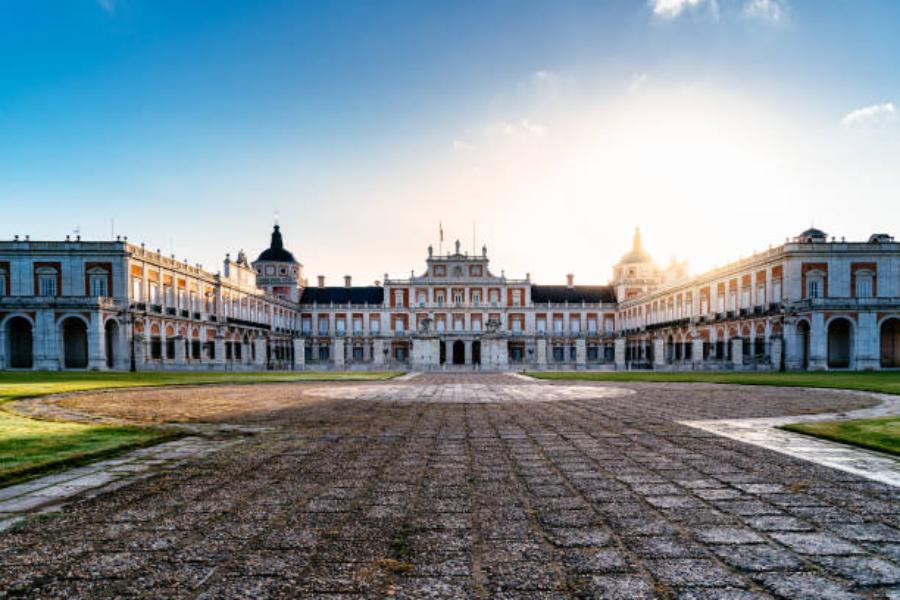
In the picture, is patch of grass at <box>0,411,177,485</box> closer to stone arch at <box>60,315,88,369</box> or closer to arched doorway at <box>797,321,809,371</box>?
stone arch at <box>60,315,88,369</box>

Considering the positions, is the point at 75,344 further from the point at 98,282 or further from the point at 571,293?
the point at 571,293

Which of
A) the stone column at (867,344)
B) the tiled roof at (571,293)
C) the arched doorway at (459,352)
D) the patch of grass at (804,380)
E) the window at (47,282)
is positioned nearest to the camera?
the patch of grass at (804,380)

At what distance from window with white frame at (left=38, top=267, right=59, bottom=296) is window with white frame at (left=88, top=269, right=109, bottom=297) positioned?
262 centimetres

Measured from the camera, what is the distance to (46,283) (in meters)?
42.3

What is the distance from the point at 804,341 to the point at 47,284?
53506 millimetres

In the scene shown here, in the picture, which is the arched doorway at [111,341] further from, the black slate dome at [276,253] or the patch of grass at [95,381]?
the black slate dome at [276,253]

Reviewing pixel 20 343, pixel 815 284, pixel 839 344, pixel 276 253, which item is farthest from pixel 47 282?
pixel 839 344

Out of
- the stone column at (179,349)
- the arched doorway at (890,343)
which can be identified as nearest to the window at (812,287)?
the arched doorway at (890,343)

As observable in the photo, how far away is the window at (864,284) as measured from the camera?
41.9 m

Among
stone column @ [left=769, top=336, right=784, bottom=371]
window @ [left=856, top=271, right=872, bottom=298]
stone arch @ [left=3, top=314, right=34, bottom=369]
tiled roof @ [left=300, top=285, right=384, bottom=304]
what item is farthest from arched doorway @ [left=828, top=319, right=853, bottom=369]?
stone arch @ [left=3, top=314, right=34, bottom=369]

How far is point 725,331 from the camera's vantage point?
1956 inches

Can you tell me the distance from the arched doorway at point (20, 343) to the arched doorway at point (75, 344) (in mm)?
2011

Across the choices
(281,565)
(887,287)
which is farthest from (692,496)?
(887,287)

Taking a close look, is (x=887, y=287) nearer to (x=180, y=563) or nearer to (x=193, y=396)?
(x=193, y=396)
